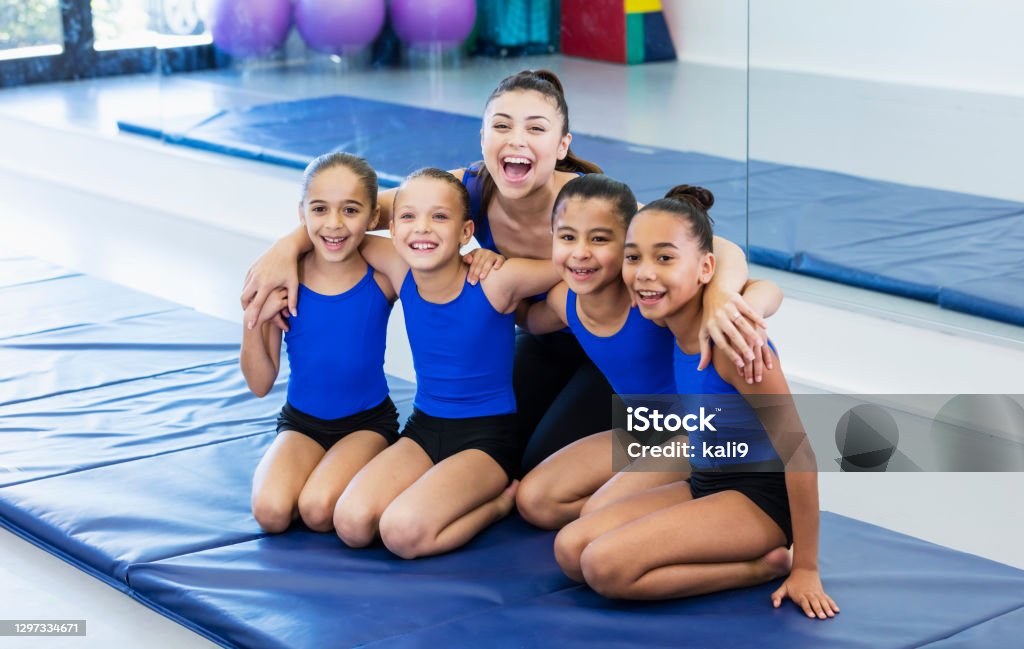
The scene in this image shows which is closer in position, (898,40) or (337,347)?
(337,347)

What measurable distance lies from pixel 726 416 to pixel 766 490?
0.16m

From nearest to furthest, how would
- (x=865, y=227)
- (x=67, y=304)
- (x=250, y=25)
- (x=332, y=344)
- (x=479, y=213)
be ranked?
(x=332, y=344)
(x=479, y=213)
(x=865, y=227)
(x=67, y=304)
(x=250, y=25)

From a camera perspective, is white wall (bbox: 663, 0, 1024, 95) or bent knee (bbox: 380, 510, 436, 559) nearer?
bent knee (bbox: 380, 510, 436, 559)

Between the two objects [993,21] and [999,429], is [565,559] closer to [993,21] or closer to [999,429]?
[999,429]

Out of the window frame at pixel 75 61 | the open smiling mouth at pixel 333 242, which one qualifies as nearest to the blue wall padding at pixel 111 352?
the open smiling mouth at pixel 333 242

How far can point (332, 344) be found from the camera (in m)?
2.98

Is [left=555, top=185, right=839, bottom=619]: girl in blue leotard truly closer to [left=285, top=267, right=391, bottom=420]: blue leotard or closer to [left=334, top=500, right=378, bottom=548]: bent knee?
[left=334, top=500, right=378, bottom=548]: bent knee

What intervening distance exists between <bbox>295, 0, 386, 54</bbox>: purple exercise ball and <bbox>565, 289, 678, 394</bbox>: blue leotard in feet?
12.4

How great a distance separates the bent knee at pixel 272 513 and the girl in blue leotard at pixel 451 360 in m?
0.12

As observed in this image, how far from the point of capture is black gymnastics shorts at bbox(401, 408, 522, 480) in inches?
114


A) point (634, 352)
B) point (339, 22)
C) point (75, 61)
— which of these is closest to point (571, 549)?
point (634, 352)

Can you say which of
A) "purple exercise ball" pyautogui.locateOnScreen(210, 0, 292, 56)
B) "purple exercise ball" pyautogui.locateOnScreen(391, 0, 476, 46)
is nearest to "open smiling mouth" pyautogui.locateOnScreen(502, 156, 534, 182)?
"purple exercise ball" pyautogui.locateOnScreen(391, 0, 476, 46)

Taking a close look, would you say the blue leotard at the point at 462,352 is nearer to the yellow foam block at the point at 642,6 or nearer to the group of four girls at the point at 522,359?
the group of four girls at the point at 522,359

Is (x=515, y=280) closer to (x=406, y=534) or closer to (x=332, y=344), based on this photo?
(x=332, y=344)
